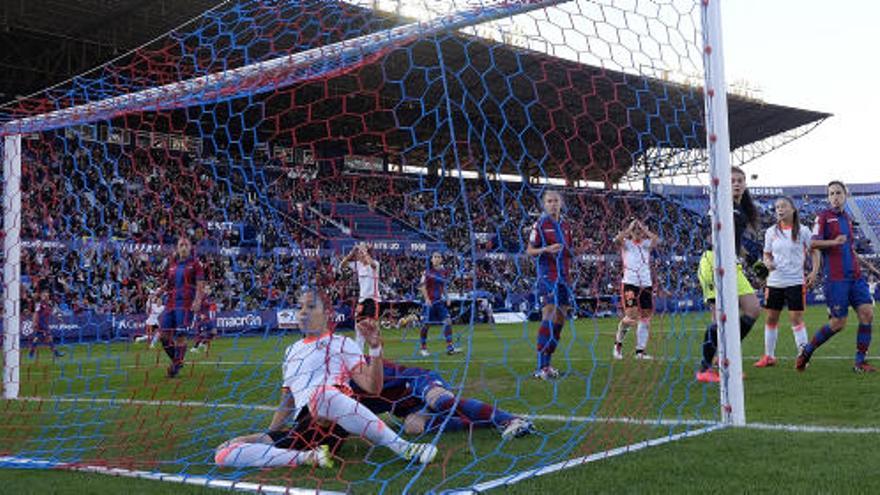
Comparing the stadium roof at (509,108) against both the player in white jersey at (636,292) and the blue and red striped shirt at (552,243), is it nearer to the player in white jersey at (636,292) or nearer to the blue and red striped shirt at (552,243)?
the blue and red striped shirt at (552,243)

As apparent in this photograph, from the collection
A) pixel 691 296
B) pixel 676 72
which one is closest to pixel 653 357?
pixel 691 296

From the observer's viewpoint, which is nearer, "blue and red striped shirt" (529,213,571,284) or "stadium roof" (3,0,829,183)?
"stadium roof" (3,0,829,183)

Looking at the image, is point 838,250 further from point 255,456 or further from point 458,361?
point 255,456

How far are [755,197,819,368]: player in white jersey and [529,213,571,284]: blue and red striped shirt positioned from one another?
7.50 ft

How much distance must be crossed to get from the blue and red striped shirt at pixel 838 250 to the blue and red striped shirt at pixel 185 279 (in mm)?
6771

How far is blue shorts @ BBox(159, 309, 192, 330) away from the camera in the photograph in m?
9.72

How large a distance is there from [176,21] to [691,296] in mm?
16319

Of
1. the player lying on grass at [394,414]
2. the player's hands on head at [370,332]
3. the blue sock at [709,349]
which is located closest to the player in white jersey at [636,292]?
the blue sock at [709,349]

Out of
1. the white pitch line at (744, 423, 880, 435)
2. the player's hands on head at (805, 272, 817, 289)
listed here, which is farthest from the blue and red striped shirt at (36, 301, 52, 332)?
the white pitch line at (744, 423, 880, 435)

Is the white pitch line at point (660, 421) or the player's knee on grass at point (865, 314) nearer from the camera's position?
the white pitch line at point (660, 421)

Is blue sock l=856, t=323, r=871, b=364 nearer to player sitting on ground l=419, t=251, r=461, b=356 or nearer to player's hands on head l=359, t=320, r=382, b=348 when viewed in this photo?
player's hands on head l=359, t=320, r=382, b=348

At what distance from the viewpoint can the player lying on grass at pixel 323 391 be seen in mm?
4059

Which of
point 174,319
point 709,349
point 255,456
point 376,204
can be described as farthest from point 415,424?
point 174,319

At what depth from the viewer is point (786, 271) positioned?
8602 mm
